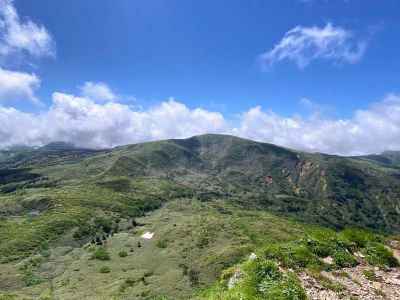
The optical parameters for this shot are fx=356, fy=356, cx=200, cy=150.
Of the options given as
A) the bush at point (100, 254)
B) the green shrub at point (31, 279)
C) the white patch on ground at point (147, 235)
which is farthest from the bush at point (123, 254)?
the green shrub at point (31, 279)

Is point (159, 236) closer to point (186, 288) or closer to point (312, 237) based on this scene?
point (186, 288)

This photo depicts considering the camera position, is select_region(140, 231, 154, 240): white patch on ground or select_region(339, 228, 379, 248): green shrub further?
select_region(140, 231, 154, 240): white patch on ground

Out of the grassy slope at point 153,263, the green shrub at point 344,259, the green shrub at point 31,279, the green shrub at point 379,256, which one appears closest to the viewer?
the green shrub at point 344,259

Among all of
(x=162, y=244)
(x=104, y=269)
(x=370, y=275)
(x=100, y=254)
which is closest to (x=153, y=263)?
(x=104, y=269)

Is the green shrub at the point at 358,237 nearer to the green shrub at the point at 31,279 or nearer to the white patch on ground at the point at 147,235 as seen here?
the green shrub at the point at 31,279

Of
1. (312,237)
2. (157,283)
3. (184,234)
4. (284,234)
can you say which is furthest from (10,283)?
(312,237)

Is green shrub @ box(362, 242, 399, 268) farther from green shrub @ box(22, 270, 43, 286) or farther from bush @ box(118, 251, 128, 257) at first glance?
bush @ box(118, 251, 128, 257)

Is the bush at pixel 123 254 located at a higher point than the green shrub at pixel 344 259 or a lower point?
lower

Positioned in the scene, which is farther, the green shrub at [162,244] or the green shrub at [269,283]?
the green shrub at [162,244]

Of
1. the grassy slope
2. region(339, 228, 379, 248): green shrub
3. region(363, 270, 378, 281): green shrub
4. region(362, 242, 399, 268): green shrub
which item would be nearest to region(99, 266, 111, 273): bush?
the grassy slope

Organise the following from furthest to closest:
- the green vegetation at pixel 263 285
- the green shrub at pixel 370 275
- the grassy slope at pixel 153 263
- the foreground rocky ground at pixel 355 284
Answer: the grassy slope at pixel 153 263, the green shrub at pixel 370 275, the foreground rocky ground at pixel 355 284, the green vegetation at pixel 263 285

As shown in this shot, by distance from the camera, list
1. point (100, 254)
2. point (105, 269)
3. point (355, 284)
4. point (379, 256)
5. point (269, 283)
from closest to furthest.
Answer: point (269, 283)
point (355, 284)
point (379, 256)
point (105, 269)
point (100, 254)

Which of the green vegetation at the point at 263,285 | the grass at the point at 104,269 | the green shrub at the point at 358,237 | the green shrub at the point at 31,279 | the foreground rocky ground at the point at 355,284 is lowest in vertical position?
the green shrub at the point at 31,279

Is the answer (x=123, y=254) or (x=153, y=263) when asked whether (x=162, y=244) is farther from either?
(x=153, y=263)
